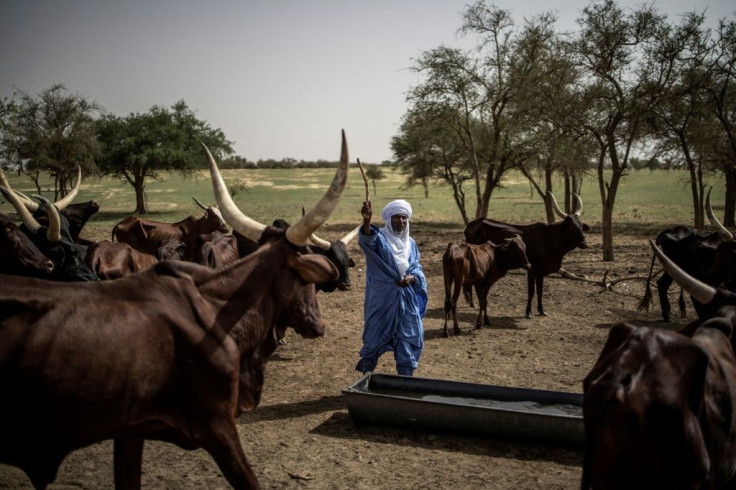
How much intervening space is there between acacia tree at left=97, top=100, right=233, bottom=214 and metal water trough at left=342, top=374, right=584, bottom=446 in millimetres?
30261

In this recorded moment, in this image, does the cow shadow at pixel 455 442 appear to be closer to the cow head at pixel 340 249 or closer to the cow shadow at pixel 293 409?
the cow shadow at pixel 293 409

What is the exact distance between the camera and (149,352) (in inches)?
133

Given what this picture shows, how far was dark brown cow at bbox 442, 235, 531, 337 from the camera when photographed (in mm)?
10453

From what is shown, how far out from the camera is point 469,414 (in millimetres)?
5711

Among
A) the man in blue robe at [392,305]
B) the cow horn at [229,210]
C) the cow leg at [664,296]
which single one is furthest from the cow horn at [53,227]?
the cow leg at [664,296]

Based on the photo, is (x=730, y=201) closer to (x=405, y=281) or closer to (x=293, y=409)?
(x=405, y=281)

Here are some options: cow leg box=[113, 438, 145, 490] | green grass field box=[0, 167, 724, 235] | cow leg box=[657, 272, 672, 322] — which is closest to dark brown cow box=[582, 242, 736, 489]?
cow leg box=[113, 438, 145, 490]

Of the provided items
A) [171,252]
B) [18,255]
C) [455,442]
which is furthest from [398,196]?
[455,442]

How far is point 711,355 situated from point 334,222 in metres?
26.0

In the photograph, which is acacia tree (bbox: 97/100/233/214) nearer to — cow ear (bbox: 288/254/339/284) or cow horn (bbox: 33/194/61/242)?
cow horn (bbox: 33/194/61/242)

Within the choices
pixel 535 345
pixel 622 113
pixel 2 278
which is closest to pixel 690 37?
pixel 622 113

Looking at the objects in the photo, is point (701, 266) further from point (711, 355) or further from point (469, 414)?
point (711, 355)

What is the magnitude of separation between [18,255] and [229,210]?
454cm

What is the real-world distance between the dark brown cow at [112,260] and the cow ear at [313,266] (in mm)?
5216
